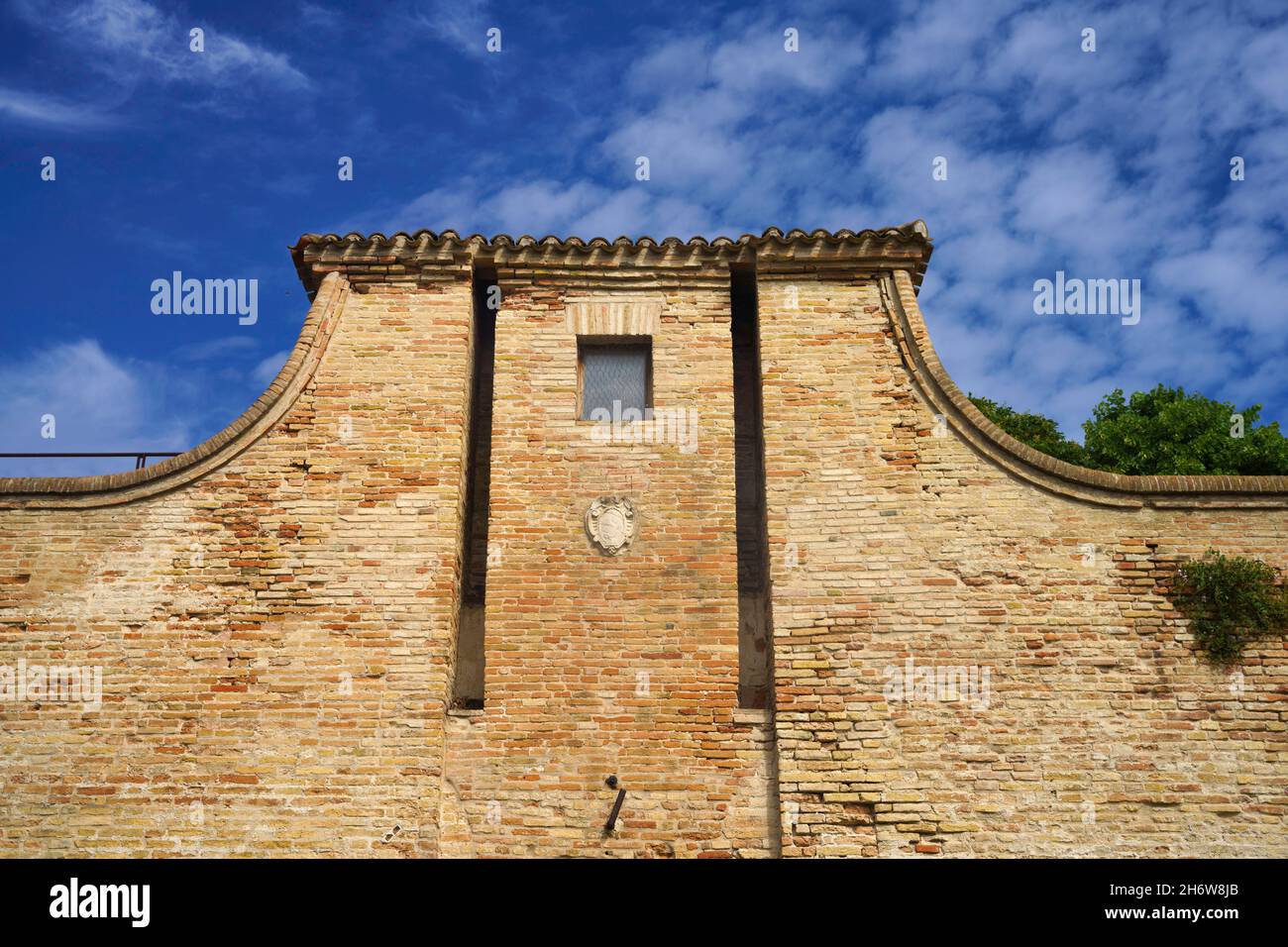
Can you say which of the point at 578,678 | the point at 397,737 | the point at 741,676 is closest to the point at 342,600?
the point at 397,737

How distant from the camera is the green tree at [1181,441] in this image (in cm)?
1702

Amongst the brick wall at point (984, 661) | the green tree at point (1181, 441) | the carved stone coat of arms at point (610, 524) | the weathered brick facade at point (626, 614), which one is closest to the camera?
the brick wall at point (984, 661)

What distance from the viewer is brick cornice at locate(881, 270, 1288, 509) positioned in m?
9.14

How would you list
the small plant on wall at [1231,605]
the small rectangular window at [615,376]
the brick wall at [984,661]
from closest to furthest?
the brick wall at [984,661] < the small plant on wall at [1231,605] < the small rectangular window at [615,376]

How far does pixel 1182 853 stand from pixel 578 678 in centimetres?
498

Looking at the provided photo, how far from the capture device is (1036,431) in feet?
60.0

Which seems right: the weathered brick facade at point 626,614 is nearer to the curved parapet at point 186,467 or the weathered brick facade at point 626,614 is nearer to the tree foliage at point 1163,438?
the curved parapet at point 186,467

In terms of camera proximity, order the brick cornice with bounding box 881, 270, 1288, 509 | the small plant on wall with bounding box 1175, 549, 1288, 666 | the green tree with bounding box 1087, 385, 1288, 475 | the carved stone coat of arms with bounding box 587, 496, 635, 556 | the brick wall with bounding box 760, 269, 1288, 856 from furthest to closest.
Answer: the green tree with bounding box 1087, 385, 1288, 475 → the carved stone coat of arms with bounding box 587, 496, 635, 556 → the brick cornice with bounding box 881, 270, 1288, 509 → the small plant on wall with bounding box 1175, 549, 1288, 666 → the brick wall with bounding box 760, 269, 1288, 856

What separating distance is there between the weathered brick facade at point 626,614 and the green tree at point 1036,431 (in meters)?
8.85

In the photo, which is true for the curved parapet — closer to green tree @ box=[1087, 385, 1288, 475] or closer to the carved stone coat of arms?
the carved stone coat of arms

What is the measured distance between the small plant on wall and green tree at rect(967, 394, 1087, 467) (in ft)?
29.8

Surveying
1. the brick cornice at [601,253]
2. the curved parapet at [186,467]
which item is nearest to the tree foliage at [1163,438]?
the brick cornice at [601,253]

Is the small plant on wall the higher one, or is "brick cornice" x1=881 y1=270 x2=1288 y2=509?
"brick cornice" x1=881 y1=270 x2=1288 y2=509

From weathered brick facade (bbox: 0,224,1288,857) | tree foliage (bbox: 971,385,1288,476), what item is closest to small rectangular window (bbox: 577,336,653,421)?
weathered brick facade (bbox: 0,224,1288,857)
